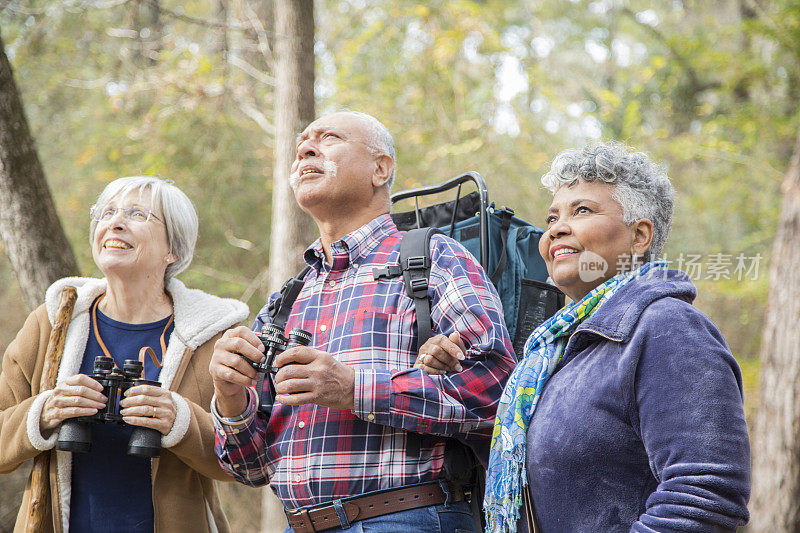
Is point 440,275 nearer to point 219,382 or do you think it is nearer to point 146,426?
point 219,382

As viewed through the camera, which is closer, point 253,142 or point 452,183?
point 452,183

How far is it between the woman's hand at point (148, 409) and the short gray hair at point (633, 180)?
64.0 inches

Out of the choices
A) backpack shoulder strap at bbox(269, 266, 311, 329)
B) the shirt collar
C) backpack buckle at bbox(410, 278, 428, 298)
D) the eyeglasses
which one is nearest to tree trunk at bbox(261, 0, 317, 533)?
the eyeglasses

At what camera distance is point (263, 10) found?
851cm

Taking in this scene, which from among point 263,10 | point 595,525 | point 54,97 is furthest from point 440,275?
point 54,97

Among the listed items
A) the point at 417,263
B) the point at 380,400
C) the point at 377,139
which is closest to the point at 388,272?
the point at 417,263

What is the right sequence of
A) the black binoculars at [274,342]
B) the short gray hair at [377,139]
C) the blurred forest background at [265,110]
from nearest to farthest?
the black binoculars at [274,342], the short gray hair at [377,139], the blurred forest background at [265,110]

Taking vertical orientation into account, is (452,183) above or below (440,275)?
above

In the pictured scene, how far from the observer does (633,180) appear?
7.46 feet

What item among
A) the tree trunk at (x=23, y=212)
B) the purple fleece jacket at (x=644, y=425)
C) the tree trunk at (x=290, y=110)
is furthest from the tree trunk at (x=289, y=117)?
the purple fleece jacket at (x=644, y=425)

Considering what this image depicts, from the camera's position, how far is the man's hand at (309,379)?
223 centimetres

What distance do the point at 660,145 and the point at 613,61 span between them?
5.19 metres

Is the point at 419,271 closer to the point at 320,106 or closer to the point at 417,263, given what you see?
the point at 417,263

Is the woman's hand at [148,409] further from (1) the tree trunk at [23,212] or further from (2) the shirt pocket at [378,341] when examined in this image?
(1) the tree trunk at [23,212]
